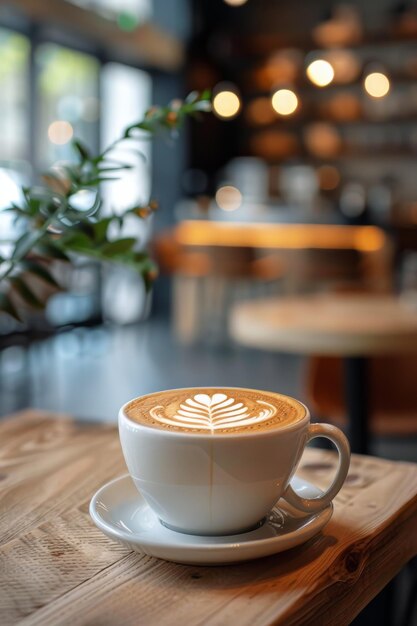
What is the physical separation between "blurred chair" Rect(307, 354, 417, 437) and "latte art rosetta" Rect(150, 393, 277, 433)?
173 cm

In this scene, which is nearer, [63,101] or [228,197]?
[63,101]

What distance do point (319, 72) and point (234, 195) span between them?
15.4 ft

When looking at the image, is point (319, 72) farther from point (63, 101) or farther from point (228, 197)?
point (228, 197)

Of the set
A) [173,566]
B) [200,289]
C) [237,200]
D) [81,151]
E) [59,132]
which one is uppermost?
[59,132]

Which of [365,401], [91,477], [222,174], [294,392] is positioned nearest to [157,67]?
[222,174]

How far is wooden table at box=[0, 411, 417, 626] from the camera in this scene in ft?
2.07

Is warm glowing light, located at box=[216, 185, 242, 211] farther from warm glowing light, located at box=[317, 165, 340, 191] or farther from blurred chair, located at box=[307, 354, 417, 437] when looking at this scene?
blurred chair, located at box=[307, 354, 417, 437]

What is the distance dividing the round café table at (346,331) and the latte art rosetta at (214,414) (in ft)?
4.89

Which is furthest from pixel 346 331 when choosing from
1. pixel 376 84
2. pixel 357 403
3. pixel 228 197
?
pixel 228 197

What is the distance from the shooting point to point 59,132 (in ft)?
24.1

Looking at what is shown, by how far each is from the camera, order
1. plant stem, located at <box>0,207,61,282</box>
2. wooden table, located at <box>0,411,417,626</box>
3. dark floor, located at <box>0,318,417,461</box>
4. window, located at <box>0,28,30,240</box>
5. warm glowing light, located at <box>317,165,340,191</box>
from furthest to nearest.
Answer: warm glowing light, located at <box>317,165,340,191</box> → window, located at <box>0,28,30,240</box> → dark floor, located at <box>0,318,417,461</box> → plant stem, located at <box>0,207,61,282</box> → wooden table, located at <box>0,411,417,626</box>

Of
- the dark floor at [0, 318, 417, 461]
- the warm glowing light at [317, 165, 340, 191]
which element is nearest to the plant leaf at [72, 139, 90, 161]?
the dark floor at [0, 318, 417, 461]

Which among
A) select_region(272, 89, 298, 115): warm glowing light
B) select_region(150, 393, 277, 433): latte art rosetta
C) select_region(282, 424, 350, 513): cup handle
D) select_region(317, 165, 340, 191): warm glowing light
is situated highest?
select_region(272, 89, 298, 115): warm glowing light

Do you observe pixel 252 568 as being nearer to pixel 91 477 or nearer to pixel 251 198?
pixel 91 477
